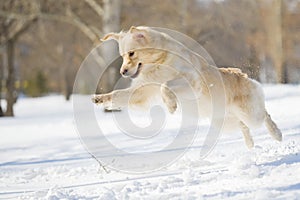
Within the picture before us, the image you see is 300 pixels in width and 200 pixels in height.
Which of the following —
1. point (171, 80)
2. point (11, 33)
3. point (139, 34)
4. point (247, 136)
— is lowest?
point (11, 33)

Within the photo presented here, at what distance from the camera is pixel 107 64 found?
1361 centimetres

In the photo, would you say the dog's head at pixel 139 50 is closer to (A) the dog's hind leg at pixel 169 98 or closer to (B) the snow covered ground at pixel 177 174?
(A) the dog's hind leg at pixel 169 98

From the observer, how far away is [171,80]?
4.77m

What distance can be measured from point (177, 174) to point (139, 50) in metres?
1.38

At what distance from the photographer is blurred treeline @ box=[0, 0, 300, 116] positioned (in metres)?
15.4

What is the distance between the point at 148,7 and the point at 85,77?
10.8m

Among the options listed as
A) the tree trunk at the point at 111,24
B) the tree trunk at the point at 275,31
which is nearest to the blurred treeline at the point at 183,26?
the tree trunk at the point at 275,31

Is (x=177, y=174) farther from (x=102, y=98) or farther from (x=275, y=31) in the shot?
(x=275, y=31)

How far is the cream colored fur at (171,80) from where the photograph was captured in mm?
4723

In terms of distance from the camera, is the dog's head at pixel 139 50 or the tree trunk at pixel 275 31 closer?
the dog's head at pixel 139 50

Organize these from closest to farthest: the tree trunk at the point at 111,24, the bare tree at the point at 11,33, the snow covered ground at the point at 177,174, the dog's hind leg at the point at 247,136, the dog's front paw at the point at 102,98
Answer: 1. the snow covered ground at the point at 177,174
2. the dog's front paw at the point at 102,98
3. the dog's hind leg at the point at 247,136
4. the tree trunk at the point at 111,24
5. the bare tree at the point at 11,33

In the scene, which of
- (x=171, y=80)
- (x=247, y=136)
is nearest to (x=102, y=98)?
(x=171, y=80)

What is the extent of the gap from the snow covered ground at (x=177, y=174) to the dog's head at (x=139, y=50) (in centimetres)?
107

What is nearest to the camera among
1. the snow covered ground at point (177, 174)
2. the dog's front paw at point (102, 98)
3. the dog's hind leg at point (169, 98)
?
the snow covered ground at point (177, 174)
